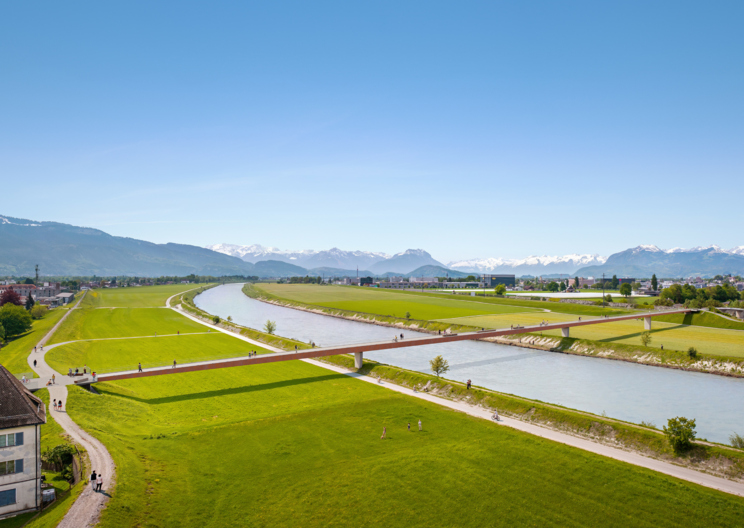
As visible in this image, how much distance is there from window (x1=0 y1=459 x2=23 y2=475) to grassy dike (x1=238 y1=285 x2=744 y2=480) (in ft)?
89.8

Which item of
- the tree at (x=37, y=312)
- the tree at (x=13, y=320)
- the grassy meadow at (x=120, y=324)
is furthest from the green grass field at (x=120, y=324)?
the tree at (x=37, y=312)

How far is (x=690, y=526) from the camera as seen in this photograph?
699 inches

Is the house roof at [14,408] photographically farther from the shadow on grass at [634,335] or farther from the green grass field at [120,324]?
the shadow on grass at [634,335]

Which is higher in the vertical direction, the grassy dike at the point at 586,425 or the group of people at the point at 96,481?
the group of people at the point at 96,481

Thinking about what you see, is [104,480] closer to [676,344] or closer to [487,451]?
[487,451]

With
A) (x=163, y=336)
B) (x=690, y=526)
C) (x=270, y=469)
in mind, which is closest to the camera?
(x=690, y=526)

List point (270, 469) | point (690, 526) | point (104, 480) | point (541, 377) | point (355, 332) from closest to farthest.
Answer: point (690, 526)
point (104, 480)
point (270, 469)
point (541, 377)
point (355, 332)

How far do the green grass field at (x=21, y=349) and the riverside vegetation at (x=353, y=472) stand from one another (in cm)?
1504

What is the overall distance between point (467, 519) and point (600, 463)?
30.9 feet

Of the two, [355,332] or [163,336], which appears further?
[355,332]

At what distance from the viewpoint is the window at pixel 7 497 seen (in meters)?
17.3

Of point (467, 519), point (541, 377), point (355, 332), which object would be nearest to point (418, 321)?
point (355, 332)

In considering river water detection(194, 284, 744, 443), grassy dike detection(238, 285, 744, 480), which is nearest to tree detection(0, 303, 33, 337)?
river water detection(194, 284, 744, 443)

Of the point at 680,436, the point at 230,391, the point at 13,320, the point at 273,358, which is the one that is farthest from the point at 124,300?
the point at 680,436
